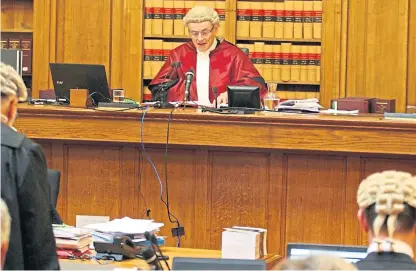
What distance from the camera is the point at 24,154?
2662mm

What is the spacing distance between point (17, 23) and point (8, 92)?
18.0 ft

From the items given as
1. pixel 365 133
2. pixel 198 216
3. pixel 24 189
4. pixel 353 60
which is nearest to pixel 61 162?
pixel 198 216

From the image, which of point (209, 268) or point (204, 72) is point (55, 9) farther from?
point (209, 268)

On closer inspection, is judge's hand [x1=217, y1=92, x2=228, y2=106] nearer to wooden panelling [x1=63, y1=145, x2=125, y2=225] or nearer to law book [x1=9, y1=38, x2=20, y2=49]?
wooden panelling [x1=63, y1=145, x2=125, y2=225]

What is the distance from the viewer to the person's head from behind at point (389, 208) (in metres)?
2.53

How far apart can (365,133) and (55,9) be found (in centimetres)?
378

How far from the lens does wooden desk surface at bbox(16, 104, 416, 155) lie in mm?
4809

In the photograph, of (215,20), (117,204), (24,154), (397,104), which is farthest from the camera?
(397,104)

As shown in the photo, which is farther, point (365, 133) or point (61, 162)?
point (61, 162)

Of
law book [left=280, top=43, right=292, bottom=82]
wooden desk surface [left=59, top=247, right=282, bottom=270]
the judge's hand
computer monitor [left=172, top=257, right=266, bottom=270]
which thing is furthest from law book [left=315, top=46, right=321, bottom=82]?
computer monitor [left=172, top=257, right=266, bottom=270]

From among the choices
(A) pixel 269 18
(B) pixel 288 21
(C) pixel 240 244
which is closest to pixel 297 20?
(B) pixel 288 21

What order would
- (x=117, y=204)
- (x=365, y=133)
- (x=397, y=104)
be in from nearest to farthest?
1. (x=365, y=133)
2. (x=117, y=204)
3. (x=397, y=104)

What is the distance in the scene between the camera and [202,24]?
641cm

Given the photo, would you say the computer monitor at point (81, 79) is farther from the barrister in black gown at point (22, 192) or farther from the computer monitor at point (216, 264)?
the computer monitor at point (216, 264)
